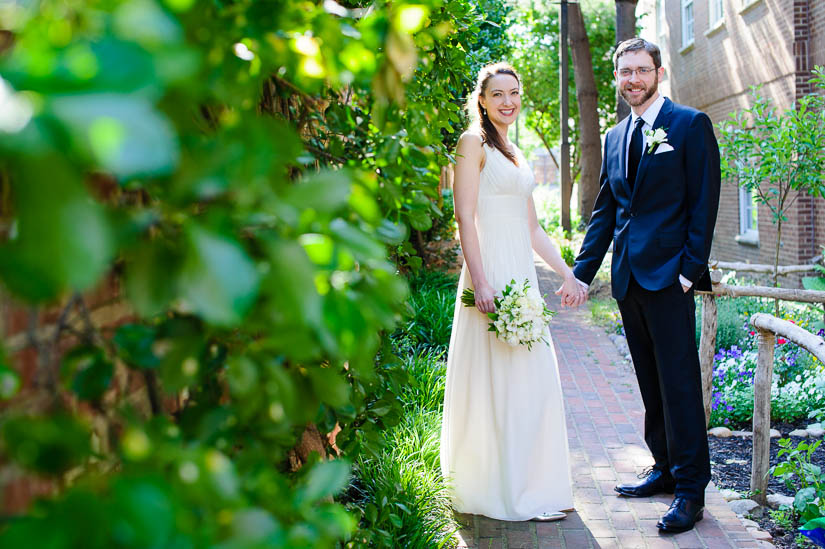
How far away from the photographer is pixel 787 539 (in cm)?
385

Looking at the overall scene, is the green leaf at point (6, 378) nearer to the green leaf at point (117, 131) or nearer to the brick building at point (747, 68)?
the green leaf at point (117, 131)

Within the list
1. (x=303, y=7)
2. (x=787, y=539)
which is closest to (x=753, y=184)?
(x=787, y=539)

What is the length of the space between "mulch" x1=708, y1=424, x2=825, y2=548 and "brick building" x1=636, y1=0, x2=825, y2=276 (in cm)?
642

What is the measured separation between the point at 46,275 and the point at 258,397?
0.40m

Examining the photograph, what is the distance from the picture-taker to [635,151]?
382cm

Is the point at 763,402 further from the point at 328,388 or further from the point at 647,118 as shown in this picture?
the point at 328,388

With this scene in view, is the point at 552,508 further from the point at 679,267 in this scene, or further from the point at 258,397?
the point at 258,397

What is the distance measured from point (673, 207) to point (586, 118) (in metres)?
13.5

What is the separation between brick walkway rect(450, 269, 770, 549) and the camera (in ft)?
11.8

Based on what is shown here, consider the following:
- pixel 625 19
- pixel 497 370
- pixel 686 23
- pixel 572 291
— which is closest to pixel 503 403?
pixel 497 370

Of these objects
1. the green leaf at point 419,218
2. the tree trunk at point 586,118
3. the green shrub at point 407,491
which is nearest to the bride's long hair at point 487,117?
the green shrub at point 407,491

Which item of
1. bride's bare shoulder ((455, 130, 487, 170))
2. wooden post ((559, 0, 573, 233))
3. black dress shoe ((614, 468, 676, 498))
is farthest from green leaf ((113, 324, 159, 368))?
wooden post ((559, 0, 573, 233))

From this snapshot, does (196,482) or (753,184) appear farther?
(753,184)

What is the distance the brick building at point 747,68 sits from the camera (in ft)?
35.6
